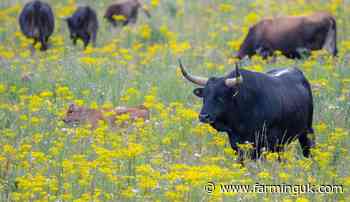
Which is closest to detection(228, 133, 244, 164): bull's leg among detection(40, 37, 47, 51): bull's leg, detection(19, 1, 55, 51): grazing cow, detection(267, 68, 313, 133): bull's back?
detection(267, 68, 313, 133): bull's back

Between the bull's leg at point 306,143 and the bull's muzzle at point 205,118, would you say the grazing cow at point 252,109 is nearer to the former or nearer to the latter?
the bull's muzzle at point 205,118

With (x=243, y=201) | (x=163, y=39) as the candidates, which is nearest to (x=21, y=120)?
(x=243, y=201)

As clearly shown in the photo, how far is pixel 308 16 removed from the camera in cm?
1579

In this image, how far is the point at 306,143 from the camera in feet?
34.8

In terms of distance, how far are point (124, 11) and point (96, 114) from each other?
7870 millimetres

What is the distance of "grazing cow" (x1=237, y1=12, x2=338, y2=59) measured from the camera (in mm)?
15461

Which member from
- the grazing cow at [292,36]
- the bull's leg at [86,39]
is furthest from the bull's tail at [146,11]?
the grazing cow at [292,36]

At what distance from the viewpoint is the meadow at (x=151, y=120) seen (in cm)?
864

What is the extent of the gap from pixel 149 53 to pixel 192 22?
3.09 m

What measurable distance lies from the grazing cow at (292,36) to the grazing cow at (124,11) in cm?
359

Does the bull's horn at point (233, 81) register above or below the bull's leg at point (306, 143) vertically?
above

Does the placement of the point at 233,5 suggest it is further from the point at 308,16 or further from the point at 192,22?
the point at 308,16

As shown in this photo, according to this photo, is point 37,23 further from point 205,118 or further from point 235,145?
point 205,118

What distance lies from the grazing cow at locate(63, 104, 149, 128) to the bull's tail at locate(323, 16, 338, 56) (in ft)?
15.7
